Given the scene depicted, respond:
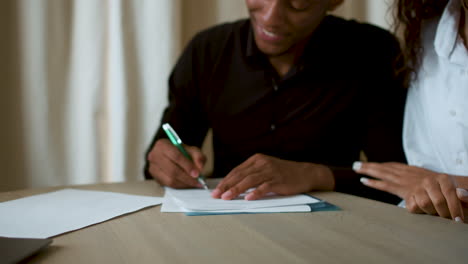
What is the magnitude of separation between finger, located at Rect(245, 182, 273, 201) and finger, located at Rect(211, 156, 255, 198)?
2.1 inches

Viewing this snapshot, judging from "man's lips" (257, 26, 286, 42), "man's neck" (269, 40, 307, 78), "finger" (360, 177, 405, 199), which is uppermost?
"man's lips" (257, 26, 286, 42)

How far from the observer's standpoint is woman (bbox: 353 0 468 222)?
93 centimetres

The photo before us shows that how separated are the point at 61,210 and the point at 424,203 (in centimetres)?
62

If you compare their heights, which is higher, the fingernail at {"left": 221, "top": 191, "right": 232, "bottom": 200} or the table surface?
the table surface

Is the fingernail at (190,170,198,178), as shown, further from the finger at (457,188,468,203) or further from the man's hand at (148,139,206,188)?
the finger at (457,188,468,203)

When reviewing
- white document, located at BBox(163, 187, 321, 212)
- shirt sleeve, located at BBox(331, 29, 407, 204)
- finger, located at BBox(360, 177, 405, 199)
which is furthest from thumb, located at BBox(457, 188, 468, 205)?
shirt sleeve, located at BBox(331, 29, 407, 204)

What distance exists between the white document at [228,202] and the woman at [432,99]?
175 mm

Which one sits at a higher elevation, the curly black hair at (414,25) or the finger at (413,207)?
the curly black hair at (414,25)

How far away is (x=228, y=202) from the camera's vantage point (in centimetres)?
80

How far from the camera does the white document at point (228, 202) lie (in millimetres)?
752

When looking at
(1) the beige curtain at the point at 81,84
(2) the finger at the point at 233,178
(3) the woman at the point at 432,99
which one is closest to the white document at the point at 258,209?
(2) the finger at the point at 233,178

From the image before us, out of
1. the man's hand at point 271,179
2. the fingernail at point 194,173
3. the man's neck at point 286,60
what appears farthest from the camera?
the man's neck at point 286,60

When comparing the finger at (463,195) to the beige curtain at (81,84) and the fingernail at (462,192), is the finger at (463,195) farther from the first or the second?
the beige curtain at (81,84)

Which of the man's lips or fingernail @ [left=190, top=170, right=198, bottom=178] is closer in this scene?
fingernail @ [left=190, top=170, right=198, bottom=178]
